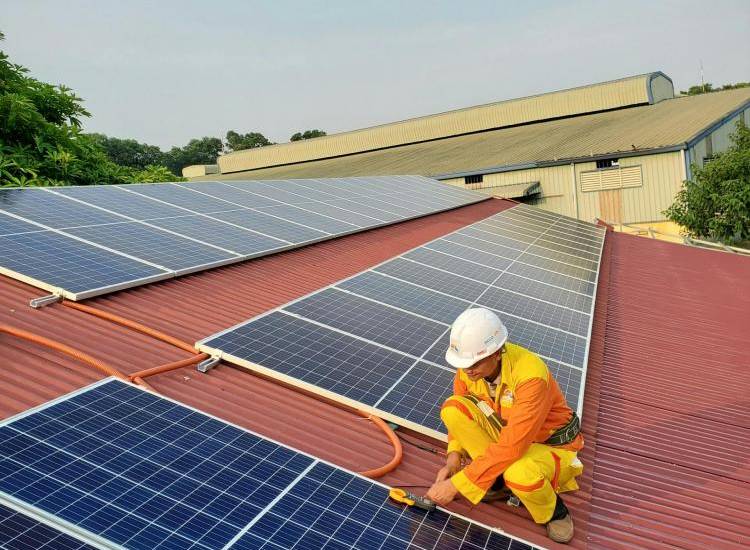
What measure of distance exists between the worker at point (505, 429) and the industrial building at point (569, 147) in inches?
1457

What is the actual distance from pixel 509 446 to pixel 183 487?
99.3 inches

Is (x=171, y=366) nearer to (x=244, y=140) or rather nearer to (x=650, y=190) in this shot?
(x=650, y=190)

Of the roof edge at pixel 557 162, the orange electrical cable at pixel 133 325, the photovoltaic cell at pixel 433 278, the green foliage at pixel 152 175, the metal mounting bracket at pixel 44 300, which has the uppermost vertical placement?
the green foliage at pixel 152 175

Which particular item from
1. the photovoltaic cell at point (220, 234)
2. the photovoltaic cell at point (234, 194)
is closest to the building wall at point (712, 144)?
the photovoltaic cell at point (234, 194)

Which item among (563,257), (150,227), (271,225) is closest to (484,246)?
(563,257)

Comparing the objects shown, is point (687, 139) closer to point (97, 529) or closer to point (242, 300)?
point (242, 300)

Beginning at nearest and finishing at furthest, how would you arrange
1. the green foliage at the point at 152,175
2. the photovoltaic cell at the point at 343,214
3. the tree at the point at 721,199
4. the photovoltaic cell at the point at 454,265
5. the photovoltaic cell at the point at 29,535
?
the photovoltaic cell at the point at 29,535
the photovoltaic cell at the point at 454,265
the photovoltaic cell at the point at 343,214
the green foliage at the point at 152,175
the tree at the point at 721,199

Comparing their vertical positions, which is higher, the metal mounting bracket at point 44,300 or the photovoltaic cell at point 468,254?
the metal mounting bracket at point 44,300

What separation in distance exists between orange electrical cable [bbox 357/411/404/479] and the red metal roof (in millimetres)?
83

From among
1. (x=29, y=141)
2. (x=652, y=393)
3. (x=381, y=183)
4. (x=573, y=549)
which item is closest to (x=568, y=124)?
(x=381, y=183)

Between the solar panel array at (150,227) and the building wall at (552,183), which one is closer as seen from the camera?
the solar panel array at (150,227)

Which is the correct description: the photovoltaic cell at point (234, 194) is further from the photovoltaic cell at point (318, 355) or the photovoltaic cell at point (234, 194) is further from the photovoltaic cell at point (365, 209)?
the photovoltaic cell at point (318, 355)

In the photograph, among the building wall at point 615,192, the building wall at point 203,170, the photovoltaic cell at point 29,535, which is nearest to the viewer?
the photovoltaic cell at point 29,535

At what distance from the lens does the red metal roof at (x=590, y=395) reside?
17.9 ft
